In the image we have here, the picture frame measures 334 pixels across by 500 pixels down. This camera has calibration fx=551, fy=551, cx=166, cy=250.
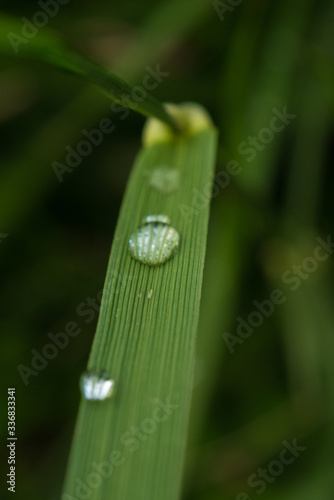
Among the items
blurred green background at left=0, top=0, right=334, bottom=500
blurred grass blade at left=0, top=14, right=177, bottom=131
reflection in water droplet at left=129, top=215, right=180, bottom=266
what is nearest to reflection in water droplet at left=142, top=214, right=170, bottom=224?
reflection in water droplet at left=129, top=215, right=180, bottom=266

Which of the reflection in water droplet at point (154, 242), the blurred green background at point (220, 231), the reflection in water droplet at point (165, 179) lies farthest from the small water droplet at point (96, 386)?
the blurred green background at point (220, 231)

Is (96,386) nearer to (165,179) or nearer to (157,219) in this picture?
(157,219)

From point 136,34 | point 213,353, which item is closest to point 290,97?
point 136,34

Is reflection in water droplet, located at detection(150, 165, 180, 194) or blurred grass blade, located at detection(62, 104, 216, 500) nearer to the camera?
blurred grass blade, located at detection(62, 104, 216, 500)

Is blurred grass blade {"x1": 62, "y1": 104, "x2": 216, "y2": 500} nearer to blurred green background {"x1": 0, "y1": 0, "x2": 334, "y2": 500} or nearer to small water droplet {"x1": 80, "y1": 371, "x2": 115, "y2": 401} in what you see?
small water droplet {"x1": 80, "y1": 371, "x2": 115, "y2": 401}

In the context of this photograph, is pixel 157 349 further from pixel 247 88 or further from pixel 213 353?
pixel 247 88
